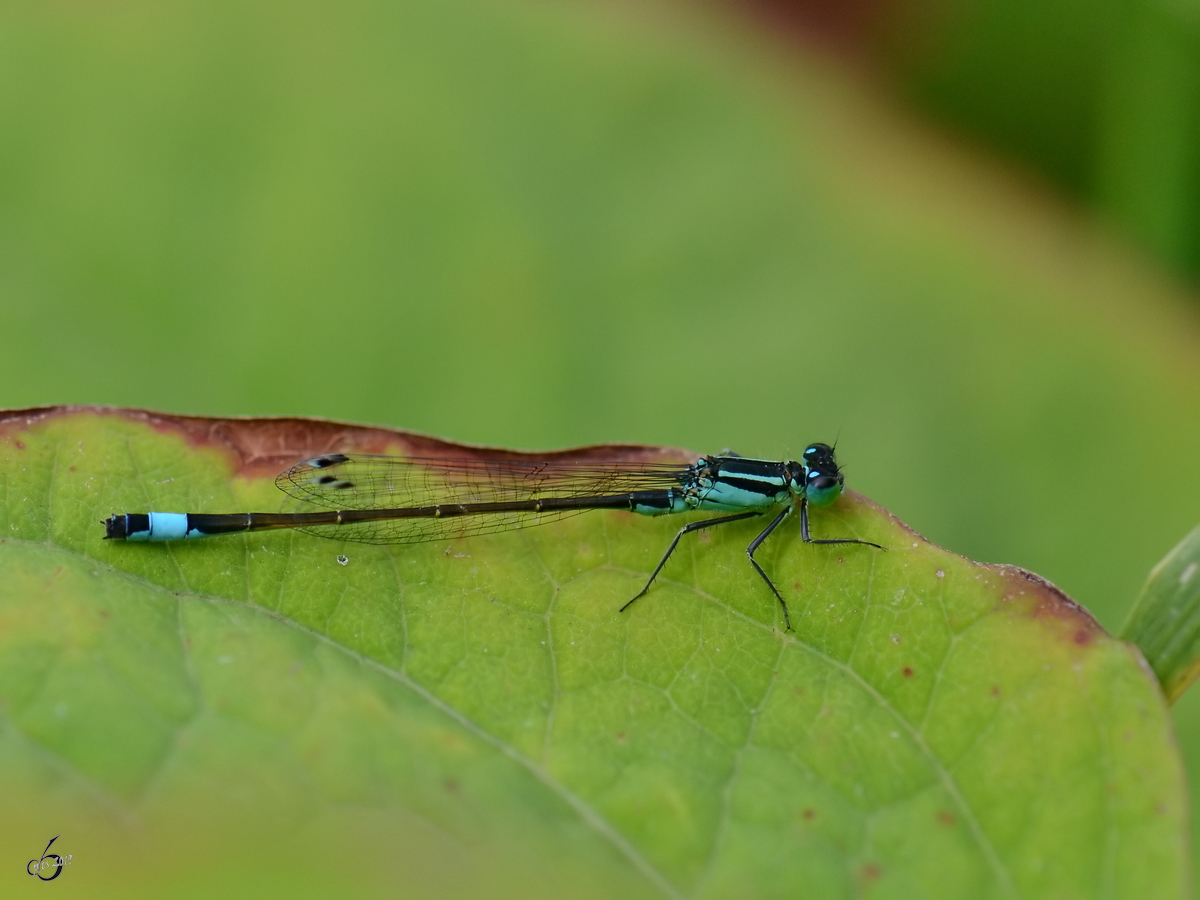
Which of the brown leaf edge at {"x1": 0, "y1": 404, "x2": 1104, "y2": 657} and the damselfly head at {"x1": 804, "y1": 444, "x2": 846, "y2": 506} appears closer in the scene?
the brown leaf edge at {"x1": 0, "y1": 404, "x2": 1104, "y2": 657}

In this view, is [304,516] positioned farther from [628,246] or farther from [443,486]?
[628,246]

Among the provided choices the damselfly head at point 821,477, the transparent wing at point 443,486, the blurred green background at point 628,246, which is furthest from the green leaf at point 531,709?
the blurred green background at point 628,246

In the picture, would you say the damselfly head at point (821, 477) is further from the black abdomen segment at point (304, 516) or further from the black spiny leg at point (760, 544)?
the black abdomen segment at point (304, 516)

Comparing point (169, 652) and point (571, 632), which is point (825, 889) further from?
point (169, 652)

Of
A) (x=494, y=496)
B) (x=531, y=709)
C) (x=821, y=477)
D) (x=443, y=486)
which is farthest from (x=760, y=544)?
(x=443, y=486)

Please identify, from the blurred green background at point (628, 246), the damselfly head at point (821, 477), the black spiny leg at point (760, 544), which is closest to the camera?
the black spiny leg at point (760, 544)

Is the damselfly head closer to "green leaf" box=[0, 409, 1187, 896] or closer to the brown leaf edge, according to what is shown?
"green leaf" box=[0, 409, 1187, 896]

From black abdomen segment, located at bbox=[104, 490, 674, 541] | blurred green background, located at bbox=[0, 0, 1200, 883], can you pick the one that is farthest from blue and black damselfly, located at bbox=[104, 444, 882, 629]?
blurred green background, located at bbox=[0, 0, 1200, 883]
